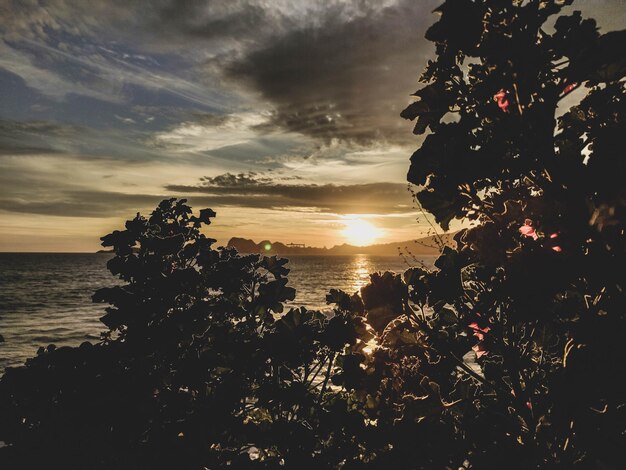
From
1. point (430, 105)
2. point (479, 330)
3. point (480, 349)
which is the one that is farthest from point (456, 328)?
point (430, 105)

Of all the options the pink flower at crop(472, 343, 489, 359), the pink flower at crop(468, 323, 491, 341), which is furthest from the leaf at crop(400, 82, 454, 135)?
the pink flower at crop(472, 343, 489, 359)

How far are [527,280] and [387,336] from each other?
3.65 ft

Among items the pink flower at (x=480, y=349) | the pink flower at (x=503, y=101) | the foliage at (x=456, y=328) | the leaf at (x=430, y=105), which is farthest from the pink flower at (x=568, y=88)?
the pink flower at (x=480, y=349)

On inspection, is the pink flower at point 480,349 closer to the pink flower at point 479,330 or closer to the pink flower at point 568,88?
the pink flower at point 479,330

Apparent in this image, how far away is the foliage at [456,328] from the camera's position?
2113 millimetres

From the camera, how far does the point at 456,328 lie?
2.97 metres

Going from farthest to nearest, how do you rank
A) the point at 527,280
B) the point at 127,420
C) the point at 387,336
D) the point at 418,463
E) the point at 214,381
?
the point at 214,381 → the point at 127,420 → the point at 387,336 → the point at 418,463 → the point at 527,280

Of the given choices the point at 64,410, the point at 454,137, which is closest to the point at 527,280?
the point at 454,137

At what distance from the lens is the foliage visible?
2.11 meters

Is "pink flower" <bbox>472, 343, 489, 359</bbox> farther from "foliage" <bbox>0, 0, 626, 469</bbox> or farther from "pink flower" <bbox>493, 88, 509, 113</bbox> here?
"pink flower" <bbox>493, 88, 509, 113</bbox>

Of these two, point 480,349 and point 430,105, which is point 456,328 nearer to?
point 480,349

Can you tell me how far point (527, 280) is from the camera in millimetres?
2131

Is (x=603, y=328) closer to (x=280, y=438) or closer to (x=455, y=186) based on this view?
Answer: (x=455, y=186)

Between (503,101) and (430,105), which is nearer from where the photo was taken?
(430,105)
